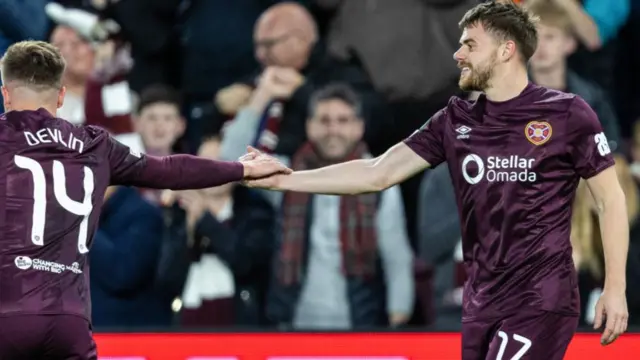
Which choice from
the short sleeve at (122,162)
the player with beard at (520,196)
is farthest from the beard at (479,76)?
the short sleeve at (122,162)

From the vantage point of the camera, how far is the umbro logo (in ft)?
17.7

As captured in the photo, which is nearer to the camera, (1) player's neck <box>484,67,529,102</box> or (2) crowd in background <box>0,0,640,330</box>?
(1) player's neck <box>484,67,529,102</box>

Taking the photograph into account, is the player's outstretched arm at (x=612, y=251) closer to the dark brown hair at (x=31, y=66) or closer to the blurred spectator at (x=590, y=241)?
the dark brown hair at (x=31, y=66)

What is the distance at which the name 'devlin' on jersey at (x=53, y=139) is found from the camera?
5016mm

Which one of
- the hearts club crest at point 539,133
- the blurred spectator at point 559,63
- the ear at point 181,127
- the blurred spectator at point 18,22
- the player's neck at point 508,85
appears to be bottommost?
the hearts club crest at point 539,133

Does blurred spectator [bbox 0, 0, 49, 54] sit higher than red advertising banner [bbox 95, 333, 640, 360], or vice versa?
blurred spectator [bbox 0, 0, 49, 54]

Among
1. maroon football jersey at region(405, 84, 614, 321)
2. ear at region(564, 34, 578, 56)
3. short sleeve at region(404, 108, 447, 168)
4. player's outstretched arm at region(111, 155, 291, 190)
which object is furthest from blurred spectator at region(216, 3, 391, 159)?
maroon football jersey at region(405, 84, 614, 321)

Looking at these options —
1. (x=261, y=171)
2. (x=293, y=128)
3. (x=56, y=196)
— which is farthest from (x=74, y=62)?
(x=56, y=196)

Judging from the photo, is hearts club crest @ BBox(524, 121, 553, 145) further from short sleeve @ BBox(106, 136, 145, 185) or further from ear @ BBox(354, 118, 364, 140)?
ear @ BBox(354, 118, 364, 140)

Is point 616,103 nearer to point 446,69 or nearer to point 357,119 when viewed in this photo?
point 446,69

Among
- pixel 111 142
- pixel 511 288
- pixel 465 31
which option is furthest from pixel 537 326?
pixel 111 142

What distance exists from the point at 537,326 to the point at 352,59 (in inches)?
156

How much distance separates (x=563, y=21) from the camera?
8.58 m

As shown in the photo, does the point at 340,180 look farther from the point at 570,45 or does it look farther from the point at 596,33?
the point at 596,33
